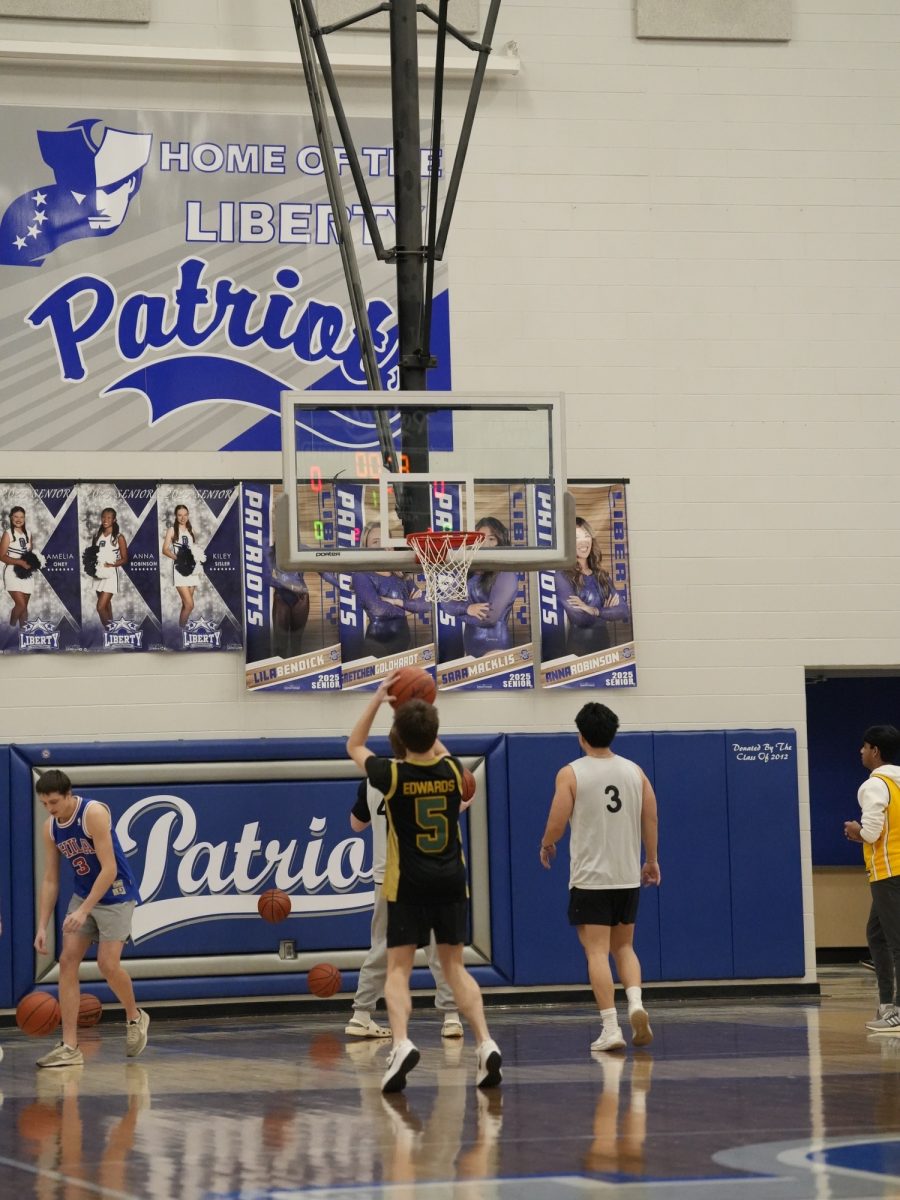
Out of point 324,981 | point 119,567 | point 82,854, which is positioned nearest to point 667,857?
point 324,981

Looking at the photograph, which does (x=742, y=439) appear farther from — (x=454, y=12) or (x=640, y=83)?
(x=454, y=12)

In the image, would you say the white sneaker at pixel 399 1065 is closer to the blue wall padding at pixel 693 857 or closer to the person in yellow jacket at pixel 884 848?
the person in yellow jacket at pixel 884 848

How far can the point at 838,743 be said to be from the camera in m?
16.2

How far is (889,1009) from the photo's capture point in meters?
10.2

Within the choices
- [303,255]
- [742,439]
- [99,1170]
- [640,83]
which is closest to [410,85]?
[303,255]

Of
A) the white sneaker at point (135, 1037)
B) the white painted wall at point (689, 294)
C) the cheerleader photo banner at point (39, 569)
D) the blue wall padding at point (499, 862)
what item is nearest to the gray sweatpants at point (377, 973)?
the white sneaker at point (135, 1037)

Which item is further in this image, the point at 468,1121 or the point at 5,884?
the point at 5,884

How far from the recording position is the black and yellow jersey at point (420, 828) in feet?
24.0

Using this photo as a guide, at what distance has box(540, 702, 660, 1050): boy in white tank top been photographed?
29.9 feet

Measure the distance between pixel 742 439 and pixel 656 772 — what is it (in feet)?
9.07

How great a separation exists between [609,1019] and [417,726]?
8.63 feet

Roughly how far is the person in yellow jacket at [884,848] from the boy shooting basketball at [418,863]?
3.52m

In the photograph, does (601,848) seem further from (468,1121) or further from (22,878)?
(22,878)

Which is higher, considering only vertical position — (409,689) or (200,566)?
(200,566)
